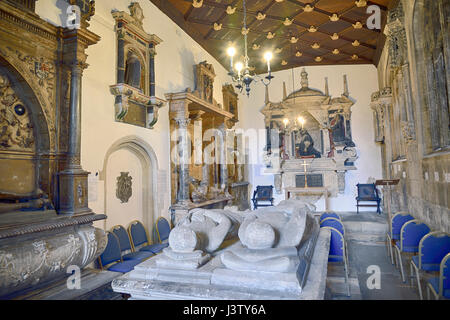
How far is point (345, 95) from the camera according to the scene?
365 inches

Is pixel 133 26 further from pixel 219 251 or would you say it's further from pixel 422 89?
pixel 422 89

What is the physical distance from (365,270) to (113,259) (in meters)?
3.55

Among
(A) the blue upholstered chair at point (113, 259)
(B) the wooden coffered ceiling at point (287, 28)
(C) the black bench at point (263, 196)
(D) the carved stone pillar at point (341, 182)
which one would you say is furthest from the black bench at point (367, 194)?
(A) the blue upholstered chair at point (113, 259)

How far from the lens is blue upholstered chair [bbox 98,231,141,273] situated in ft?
11.1

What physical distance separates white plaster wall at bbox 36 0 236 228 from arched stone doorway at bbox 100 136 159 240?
12cm

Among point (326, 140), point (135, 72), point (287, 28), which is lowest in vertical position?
point (326, 140)

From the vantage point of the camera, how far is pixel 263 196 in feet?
31.0

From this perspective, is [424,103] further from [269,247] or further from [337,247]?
[269,247]

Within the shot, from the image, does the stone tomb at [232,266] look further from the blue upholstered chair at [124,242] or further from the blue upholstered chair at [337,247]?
the blue upholstered chair at [124,242]

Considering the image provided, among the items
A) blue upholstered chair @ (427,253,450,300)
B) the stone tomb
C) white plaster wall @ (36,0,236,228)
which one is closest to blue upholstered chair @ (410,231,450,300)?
blue upholstered chair @ (427,253,450,300)

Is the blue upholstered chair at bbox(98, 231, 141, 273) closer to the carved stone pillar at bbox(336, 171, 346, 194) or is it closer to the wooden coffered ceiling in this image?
the wooden coffered ceiling

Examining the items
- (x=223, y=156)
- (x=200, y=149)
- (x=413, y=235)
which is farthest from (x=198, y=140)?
(x=413, y=235)

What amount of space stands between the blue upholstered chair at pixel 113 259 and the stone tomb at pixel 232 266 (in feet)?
4.23

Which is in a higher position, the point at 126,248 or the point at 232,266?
the point at 232,266
